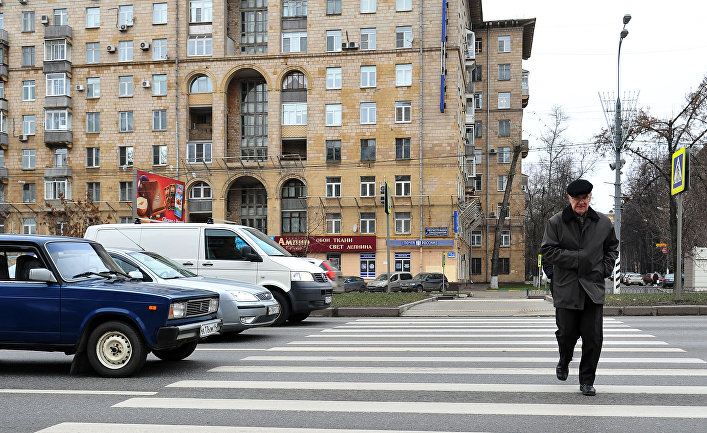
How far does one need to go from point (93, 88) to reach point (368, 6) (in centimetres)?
2259

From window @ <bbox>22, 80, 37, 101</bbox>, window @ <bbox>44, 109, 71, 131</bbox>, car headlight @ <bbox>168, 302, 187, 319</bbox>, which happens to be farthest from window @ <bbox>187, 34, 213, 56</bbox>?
car headlight @ <bbox>168, 302, 187, 319</bbox>

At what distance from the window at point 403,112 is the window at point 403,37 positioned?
421 centimetres

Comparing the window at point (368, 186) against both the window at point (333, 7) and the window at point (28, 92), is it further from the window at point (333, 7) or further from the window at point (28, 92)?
the window at point (28, 92)

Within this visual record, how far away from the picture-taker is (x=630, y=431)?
5.36 metres

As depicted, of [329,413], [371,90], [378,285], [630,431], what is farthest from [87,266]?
[371,90]

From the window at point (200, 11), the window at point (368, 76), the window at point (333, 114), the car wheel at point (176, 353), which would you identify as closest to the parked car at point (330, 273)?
the car wheel at point (176, 353)

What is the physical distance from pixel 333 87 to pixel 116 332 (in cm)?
4687

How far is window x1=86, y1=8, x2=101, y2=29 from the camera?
56.1 meters

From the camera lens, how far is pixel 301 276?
49.1 ft

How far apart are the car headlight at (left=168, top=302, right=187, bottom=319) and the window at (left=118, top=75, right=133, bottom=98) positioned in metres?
51.1

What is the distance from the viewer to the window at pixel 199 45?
5497 cm

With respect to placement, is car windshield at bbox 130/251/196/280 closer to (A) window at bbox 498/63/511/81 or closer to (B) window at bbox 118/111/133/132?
(B) window at bbox 118/111/133/132

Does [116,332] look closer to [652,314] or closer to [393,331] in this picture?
[393,331]

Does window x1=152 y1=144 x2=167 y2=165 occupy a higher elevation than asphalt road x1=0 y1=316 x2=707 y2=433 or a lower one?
higher
